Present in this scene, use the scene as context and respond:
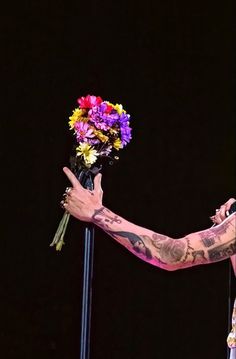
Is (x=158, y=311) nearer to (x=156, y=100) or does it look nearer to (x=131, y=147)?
(x=131, y=147)

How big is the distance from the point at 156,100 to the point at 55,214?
86 cm

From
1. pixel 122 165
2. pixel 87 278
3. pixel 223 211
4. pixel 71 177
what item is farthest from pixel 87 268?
pixel 122 165

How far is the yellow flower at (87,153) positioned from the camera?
7.09 ft

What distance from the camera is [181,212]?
12.9ft

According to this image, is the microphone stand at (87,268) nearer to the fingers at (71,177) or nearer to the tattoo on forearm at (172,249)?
the fingers at (71,177)

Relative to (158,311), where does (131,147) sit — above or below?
above

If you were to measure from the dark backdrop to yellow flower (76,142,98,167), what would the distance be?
1332 mm

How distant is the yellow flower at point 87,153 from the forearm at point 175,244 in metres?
0.20

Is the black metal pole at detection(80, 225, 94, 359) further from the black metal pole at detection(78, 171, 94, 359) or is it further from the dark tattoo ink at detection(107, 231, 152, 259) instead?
the dark tattoo ink at detection(107, 231, 152, 259)

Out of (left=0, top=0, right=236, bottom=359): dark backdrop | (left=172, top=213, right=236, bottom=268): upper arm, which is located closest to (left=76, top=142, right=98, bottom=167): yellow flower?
(left=172, top=213, right=236, bottom=268): upper arm

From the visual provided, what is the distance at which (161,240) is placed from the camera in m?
2.01

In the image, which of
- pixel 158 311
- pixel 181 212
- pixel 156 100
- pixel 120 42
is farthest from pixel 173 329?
pixel 120 42

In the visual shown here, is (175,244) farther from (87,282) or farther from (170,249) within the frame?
(87,282)

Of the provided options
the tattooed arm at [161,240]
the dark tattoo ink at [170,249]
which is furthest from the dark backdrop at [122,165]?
the dark tattoo ink at [170,249]
